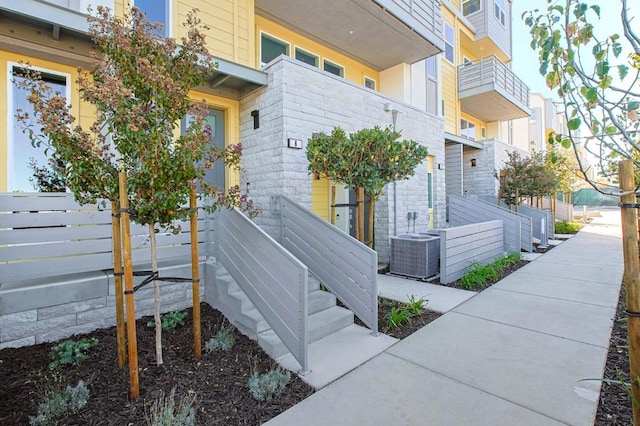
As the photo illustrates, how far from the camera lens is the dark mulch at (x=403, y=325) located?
3.92 metres

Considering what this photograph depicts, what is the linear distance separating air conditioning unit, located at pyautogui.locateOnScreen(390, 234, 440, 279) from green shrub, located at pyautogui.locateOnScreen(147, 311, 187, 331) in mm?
4282

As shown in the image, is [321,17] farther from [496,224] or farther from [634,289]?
[634,289]

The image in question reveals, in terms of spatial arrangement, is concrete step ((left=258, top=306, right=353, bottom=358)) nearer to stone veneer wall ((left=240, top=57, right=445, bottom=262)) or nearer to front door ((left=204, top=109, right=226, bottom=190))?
stone veneer wall ((left=240, top=57, right=445, bottom=262))

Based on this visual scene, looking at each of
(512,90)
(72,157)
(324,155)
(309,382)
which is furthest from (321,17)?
(512,90)

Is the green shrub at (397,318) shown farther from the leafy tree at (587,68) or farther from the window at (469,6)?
the window at (469,6)

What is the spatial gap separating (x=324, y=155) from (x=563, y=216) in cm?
1903

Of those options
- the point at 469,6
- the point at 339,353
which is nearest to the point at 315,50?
the point at 339,353

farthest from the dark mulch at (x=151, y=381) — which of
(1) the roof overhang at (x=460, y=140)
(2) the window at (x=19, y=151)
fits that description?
(1) the roof overhang at (x=460, y=140)

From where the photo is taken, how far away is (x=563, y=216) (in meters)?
18.0

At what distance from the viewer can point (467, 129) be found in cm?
1327

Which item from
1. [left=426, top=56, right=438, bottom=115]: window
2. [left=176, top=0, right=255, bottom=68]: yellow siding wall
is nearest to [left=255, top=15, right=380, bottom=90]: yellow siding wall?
[left=176, top=0, right=255, bottom=68]: yellow siding wall

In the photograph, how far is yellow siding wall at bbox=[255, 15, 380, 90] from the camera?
22.6ft

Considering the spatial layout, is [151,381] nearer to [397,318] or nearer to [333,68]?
[397,318]

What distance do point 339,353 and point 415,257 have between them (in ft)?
11.6
